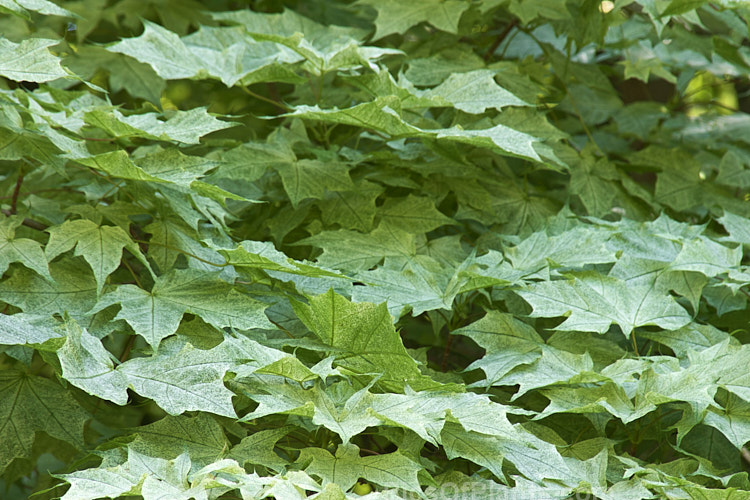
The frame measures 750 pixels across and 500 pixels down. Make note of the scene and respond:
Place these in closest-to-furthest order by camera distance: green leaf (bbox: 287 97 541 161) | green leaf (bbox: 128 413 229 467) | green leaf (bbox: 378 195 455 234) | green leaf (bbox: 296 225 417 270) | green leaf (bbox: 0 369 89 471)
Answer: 1. green leaf (bbox: 128 413 229 467)
2. green leaf (bbox: 0 369 89 471)
3. green leaf (bbox: 287 97 541 161)
4. green leaf (bbox: 296 225 417 270)
5. green leaf (bbox: 378 195 455 234)

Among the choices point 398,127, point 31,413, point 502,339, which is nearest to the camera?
point 31,413

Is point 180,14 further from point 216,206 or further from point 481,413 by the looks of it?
point 481,413

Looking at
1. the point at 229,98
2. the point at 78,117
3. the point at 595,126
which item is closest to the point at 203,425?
the point at 78,117

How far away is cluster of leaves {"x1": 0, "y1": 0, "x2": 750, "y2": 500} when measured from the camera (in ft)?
4.16

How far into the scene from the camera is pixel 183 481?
1.16 m

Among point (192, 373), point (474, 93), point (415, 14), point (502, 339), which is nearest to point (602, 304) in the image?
point (502, 339)

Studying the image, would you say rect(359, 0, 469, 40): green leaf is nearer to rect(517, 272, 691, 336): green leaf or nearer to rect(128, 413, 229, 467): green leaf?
rect(517, 272, 691, 336): green leaf

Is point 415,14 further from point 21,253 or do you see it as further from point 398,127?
point 21,253

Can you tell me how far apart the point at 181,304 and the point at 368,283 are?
403 millimetres

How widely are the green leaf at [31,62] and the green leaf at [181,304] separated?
0.48 metres

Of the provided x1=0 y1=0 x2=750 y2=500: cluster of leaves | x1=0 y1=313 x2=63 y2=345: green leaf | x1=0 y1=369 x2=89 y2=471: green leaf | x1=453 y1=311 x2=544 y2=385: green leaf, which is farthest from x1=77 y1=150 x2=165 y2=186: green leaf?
x1=453 y1=311 x2=544 y2=385: green leaf

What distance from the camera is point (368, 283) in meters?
1.59

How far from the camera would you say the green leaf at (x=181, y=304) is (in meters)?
1.39

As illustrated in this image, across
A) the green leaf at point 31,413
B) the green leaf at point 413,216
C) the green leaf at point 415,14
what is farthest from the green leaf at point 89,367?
the green leaf at point 415,14
